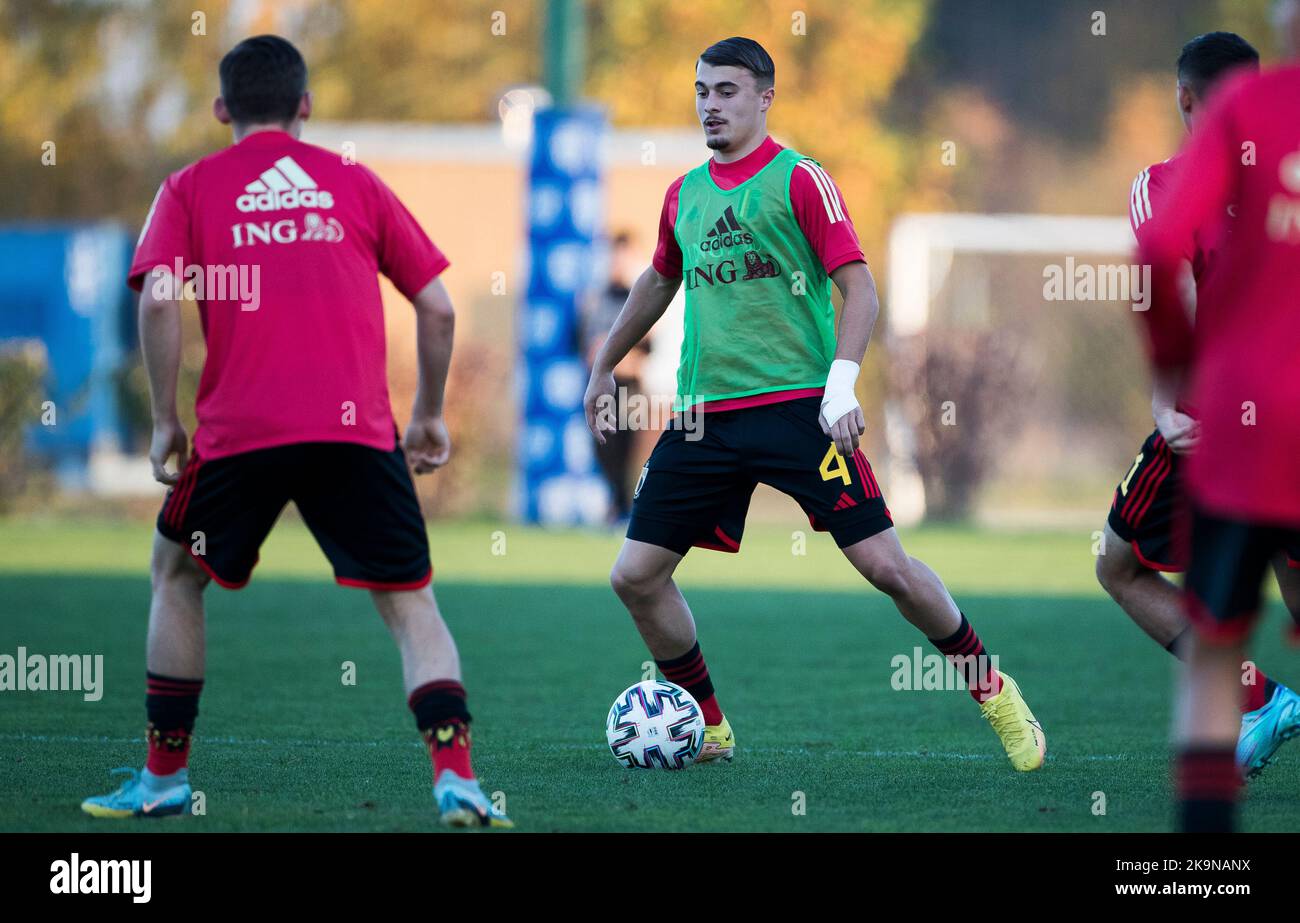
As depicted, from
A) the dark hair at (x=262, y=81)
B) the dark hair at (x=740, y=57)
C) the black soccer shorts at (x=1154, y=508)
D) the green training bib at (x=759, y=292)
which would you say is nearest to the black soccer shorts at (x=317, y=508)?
the dark hair at (x=262, y=81)

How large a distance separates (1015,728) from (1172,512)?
3.02 ft

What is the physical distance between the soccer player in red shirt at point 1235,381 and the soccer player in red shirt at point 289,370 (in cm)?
196

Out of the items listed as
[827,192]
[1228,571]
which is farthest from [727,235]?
[1228,571]

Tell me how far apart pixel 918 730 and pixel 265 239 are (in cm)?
333

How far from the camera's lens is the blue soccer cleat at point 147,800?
4.97 metres

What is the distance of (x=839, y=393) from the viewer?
554cm

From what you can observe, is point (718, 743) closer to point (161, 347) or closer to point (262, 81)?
point (161, 347)

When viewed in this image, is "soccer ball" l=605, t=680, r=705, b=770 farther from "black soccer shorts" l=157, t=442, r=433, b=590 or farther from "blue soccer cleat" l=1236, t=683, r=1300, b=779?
"blue soccer cleat" l=1236, t=683, r=1300, b=779

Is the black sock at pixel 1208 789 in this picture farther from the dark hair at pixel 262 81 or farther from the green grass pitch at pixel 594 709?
the dark hair at pixel 262 81

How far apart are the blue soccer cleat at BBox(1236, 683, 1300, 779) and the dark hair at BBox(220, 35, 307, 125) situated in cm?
350

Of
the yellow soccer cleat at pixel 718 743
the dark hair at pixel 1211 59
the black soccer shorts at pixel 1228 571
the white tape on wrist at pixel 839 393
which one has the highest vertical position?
the dark hair at pixel 1211 59

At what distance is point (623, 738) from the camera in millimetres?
5969

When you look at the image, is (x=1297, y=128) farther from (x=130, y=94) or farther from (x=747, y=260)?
(x=130, y=94)
